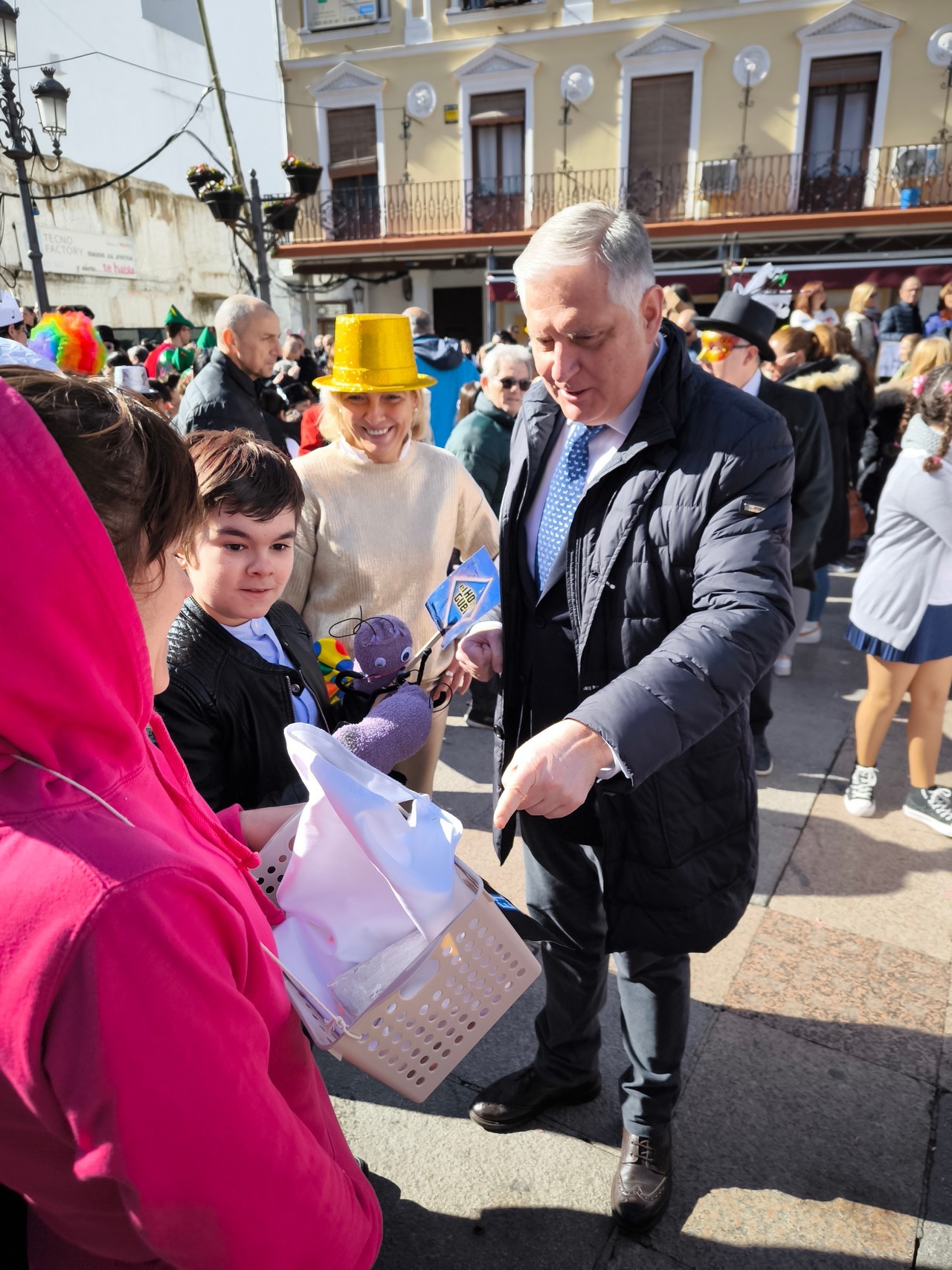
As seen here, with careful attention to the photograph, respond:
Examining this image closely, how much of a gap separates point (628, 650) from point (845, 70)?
64.6ft

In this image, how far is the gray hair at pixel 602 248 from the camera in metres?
1.59

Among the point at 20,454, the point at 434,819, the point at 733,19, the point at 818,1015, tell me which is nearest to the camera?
the point at 20,454

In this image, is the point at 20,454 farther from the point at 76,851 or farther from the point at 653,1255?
the point at 653,1255

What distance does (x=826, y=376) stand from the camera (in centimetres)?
493

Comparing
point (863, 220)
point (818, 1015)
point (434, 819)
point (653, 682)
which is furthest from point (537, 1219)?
point (863, 220)

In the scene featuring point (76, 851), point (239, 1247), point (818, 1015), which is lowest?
point (818, 1015)

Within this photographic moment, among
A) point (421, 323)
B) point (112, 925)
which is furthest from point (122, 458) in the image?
point (421, 323)

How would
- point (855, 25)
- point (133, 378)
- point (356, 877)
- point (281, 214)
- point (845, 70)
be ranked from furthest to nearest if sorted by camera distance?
point (845, 70) < point (855, 25) < point (281, 214) < point (133, 378) < point (356, 877)

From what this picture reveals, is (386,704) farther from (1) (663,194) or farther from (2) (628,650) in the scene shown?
(1) (663,194)

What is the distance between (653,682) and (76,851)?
2.98 feet

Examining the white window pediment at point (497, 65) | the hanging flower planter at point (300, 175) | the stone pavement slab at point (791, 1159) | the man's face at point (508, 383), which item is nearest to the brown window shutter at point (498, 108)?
the white window pediment at point (497, 65)

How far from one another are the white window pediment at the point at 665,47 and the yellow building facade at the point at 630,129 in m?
0.04

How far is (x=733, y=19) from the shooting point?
1634 cm

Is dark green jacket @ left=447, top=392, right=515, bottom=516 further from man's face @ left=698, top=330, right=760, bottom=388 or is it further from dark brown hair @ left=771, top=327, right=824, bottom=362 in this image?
dark brown hair @ left=771, top=327, right=824, bottom=362
